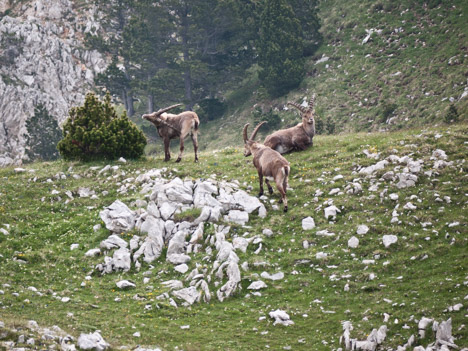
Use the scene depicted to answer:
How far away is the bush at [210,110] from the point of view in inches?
2512

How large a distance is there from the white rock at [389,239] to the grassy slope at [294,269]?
0.19 meters

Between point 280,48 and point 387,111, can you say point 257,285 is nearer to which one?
point 387,111

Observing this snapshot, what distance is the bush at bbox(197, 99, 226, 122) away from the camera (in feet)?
209

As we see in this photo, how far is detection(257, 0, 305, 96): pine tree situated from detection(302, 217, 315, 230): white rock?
39828mm

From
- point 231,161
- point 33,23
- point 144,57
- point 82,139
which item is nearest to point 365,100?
point 231,161

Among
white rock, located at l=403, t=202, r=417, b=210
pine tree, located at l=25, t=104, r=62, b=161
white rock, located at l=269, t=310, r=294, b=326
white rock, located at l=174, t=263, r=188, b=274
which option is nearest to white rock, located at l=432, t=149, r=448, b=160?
white rock, located at l=403, t=202, r=417, b=210

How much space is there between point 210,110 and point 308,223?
4758 centimetres

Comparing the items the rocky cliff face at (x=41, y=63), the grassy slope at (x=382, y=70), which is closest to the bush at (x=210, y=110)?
the grassy slope at (x=382, y=70)

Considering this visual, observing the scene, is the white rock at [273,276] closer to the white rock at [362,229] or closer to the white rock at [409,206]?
the white rock at [362,229]

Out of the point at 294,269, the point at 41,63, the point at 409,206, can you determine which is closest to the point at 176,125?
the point at 294,269

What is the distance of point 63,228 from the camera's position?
1930 cm

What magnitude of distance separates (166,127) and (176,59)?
4271 cm

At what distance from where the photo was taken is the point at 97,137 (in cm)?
2603

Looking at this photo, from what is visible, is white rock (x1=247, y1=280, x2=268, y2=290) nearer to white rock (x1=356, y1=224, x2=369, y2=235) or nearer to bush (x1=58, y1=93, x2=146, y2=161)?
white rock (x1=356, y1=224, x2=369, y2=235)
